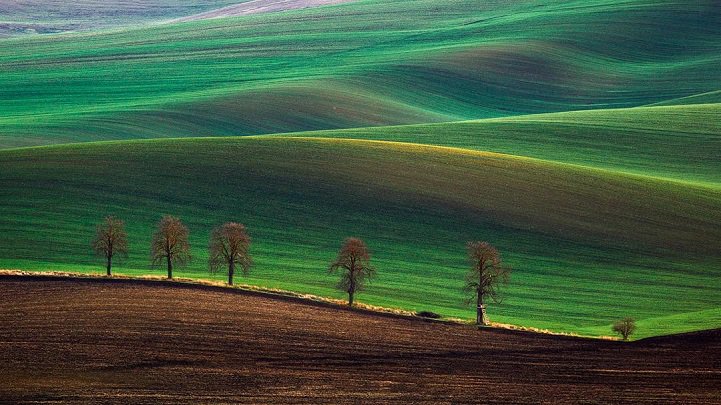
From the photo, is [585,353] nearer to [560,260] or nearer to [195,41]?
[560,260]

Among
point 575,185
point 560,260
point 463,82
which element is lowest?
point 560,260

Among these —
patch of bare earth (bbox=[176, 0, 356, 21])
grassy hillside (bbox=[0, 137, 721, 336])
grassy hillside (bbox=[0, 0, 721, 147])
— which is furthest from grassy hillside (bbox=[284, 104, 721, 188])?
patch of bare earth (bbox=[176, 0, 356, 21])

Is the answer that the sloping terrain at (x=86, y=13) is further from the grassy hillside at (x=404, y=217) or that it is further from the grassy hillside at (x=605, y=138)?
the grassy hillside at (x=404, y=217)

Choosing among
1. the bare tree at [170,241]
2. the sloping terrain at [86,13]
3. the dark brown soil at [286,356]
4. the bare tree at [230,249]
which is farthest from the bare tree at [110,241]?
the sloping terrain at [86,13]

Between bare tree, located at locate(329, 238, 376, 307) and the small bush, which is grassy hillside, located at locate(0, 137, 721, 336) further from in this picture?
the small bush

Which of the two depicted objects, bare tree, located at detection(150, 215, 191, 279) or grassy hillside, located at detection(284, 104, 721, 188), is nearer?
bare tree, located at detection(150, 215, 191, 279)

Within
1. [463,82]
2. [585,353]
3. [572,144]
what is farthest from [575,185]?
[463,82]
